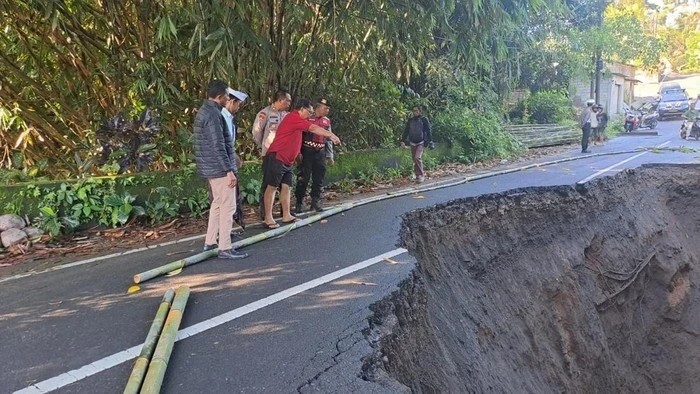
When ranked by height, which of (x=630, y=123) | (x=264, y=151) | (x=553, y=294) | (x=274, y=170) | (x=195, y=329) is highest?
(x=264, y=151)

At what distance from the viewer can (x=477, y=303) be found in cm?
709

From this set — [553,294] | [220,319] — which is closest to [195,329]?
[220,319]

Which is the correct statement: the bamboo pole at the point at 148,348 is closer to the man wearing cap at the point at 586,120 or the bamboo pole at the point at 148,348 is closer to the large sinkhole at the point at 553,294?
the large sinkhole at the point at 553,294

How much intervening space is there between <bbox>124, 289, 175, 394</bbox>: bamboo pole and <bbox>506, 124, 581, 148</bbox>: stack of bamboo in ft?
55.5

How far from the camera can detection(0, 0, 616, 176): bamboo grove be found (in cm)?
695

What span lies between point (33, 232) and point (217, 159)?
3051 millimetres

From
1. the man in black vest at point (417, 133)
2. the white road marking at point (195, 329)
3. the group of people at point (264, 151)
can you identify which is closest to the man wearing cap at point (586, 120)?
the man in black vest at point (417, 133)

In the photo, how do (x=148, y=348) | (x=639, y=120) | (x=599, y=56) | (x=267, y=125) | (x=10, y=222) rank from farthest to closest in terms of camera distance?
(x=639, y=120), (x=599, y=56), (x=267, y=125), (x=10, y=222), (x=148, y=348)

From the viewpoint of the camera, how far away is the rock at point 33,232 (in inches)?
260

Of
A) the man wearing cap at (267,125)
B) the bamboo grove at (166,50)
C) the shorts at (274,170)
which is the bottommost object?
the shorts at (274,170)

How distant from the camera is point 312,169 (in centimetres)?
794

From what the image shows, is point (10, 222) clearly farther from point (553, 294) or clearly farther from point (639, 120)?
point (639, 120)

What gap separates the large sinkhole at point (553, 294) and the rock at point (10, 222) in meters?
4.89

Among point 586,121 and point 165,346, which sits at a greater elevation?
point 586,121
